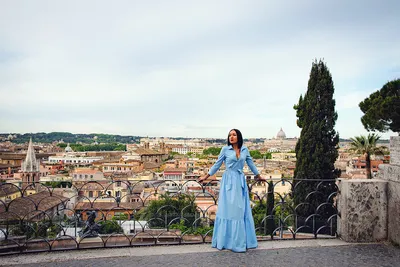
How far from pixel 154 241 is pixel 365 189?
2.56 metres

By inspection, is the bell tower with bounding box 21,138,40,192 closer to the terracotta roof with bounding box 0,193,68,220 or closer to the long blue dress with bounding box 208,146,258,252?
the terracotta roof with bounding box 0,193,68,220

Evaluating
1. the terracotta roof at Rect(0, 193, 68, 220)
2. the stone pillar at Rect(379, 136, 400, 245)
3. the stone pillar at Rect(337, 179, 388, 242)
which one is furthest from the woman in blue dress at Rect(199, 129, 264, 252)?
the terracotta roof at Rect(0, 193, 68, 220)

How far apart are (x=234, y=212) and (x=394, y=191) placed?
1.90m

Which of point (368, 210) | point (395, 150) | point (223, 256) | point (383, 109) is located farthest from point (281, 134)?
point (223, 256)

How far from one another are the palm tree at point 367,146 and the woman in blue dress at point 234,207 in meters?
19.6

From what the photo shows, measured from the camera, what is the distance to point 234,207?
377 cm

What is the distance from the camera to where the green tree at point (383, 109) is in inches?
691

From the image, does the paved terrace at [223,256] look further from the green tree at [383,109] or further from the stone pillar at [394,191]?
the green tree at [383,109]

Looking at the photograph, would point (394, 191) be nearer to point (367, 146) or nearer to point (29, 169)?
point (367, 146)

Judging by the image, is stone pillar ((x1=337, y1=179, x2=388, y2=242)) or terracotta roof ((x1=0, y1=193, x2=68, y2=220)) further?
stone pillar ((x1=337, y1=179, x2=388, y2=242))

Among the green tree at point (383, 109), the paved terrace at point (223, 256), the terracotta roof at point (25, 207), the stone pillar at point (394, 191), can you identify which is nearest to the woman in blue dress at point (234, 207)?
the paved terrace at point (223, 256)

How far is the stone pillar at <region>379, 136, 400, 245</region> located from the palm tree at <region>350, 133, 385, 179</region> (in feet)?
61.0

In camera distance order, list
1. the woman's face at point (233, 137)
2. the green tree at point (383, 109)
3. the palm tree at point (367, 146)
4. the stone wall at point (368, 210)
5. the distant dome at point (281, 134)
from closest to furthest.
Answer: the woman's face at point (233, 137)
the stone wall at point (368, 210)
the green tree at point (383, 109)
the palm tree at point (367, 146)
the distant dome at point (281, 134)

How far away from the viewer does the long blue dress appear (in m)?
3.77
